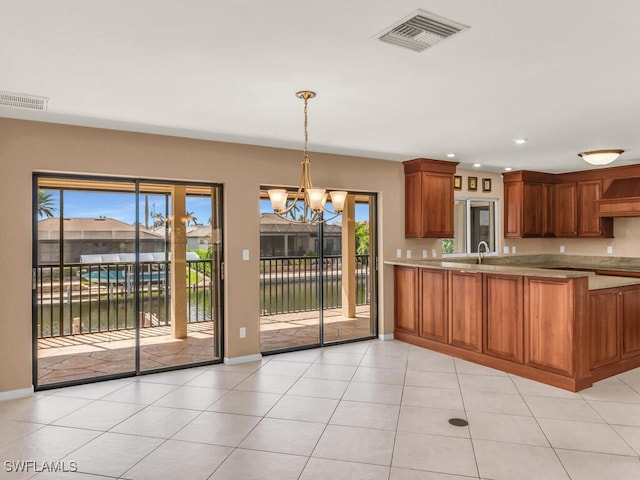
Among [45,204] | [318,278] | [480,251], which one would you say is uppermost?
[45,204]

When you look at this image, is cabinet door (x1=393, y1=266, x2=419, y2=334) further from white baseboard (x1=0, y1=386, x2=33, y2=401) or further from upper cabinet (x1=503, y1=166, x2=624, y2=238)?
white baseboard (x1=0, y1=386, x2=33, y2=401)

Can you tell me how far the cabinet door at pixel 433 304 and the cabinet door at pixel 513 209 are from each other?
7.91ft

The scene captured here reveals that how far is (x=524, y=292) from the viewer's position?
176 inches

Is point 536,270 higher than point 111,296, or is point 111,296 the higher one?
point 536,270

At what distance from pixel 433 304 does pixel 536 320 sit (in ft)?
4.71

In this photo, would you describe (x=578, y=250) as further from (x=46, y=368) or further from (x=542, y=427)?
(x=46, y=368)

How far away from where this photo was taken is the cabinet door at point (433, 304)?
5.45 m

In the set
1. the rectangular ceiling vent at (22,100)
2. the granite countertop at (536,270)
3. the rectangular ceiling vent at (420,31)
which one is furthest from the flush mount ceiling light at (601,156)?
the rectangular ceiling vent at (22,100)

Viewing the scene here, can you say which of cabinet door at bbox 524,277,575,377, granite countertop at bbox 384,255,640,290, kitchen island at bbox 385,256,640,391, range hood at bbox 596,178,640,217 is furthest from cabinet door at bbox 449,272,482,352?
range hood at bbox 596,178,640,217

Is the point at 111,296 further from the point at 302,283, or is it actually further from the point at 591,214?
the point at 591,214

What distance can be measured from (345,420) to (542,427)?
4.79 feet

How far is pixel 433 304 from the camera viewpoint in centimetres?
561

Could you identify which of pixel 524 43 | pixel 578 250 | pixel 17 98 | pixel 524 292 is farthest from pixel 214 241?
pixel 578 250

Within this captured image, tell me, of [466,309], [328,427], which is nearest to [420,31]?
[328,427]
